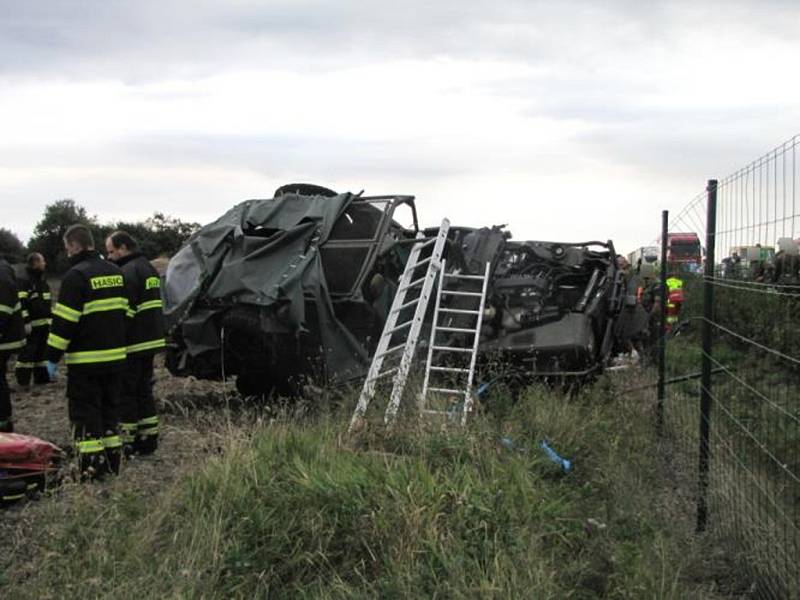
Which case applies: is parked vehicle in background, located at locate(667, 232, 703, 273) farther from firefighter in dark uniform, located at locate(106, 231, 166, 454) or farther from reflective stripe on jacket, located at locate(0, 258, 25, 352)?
reflective stripe on jacket, located at locate(0, 258, 25, 352)

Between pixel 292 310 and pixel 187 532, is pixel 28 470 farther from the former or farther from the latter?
pixel 292 310

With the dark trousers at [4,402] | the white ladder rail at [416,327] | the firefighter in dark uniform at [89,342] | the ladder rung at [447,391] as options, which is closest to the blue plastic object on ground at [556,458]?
the white ladder rail at [416,327]

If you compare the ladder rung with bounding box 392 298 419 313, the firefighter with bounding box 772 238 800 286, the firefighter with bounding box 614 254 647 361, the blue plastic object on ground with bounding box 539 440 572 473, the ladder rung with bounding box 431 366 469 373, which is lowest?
the blue plastic object on ground with bounding box 539 440 572 473

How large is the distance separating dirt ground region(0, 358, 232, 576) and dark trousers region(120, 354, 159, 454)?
0.49 feet

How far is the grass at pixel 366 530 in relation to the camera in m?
3.48

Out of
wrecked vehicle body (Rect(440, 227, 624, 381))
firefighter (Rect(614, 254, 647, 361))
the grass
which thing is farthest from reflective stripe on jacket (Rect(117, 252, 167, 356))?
firefighter (Rect(614, 254, 647, 361))

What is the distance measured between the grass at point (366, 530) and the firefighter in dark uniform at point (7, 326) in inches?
94.7

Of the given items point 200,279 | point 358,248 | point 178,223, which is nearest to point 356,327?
point 358,248

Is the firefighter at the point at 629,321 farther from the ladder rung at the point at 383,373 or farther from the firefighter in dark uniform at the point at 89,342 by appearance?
the firefighter in dark uniform at the point at 89,342

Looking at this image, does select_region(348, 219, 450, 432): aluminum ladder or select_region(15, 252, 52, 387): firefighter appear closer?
select_region(348, 219, 450, 432): aluminum ladder

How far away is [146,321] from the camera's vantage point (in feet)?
20.4

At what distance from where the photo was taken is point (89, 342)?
5.50 metres

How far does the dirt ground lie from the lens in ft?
14.1

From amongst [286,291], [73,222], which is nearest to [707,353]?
[286,291]
